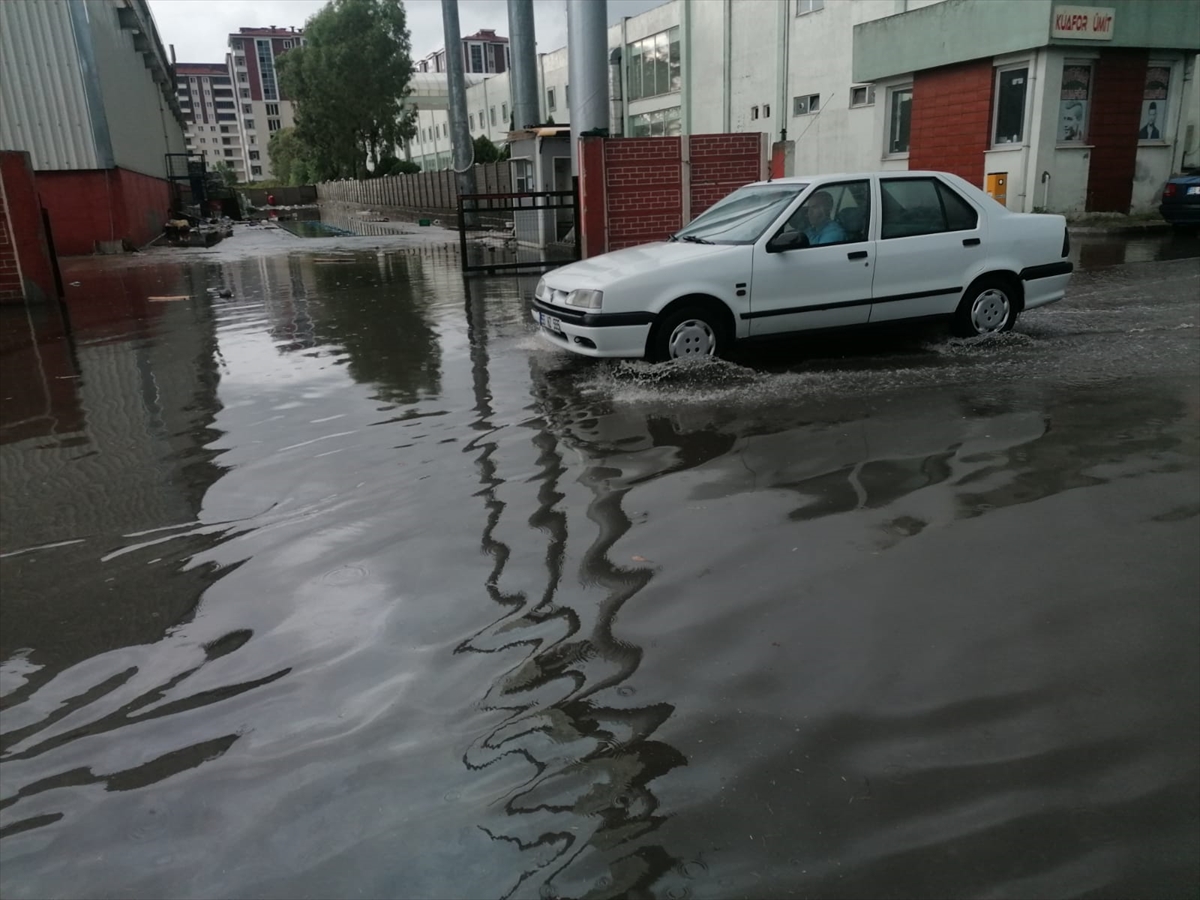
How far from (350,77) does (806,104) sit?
3638 cm

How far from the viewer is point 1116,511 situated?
185 inches

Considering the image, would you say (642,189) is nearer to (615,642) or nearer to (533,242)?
(533,242)

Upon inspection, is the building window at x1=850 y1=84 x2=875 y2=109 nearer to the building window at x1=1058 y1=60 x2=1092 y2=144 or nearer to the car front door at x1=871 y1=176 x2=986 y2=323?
the building window at x1=1058 y1=60 x2=1092 y2=144

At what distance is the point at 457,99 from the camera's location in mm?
32812

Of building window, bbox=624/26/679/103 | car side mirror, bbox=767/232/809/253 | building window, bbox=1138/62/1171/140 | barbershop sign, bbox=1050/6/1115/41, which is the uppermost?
building window, bbox=624/26/679/103

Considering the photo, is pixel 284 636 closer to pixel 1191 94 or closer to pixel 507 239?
pixel 507 239

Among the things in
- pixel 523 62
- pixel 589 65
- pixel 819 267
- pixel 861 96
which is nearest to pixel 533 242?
pixel 589 65

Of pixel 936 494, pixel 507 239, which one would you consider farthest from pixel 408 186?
pixel 936 494

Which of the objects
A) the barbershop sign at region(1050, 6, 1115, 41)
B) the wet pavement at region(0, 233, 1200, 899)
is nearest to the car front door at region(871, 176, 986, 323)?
the wet pavement at region(0, 233, 1200, 899)

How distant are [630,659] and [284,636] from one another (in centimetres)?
143

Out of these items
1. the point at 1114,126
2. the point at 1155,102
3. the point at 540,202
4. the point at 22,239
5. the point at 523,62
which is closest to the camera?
the point at 22,239

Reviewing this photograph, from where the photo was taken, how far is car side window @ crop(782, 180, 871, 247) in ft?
26.1

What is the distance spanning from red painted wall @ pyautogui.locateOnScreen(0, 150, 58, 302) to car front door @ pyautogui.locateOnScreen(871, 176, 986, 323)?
38.8 ft

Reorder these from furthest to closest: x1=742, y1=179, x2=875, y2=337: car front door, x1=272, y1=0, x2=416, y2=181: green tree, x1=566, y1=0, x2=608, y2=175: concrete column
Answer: x1=272, y1=0, x2=416, y2=181: green tree
x1=566, y1=0, x2=608, y2=175: concrete column
x1=742, y1=179, x2=875, y2=337: car front door
